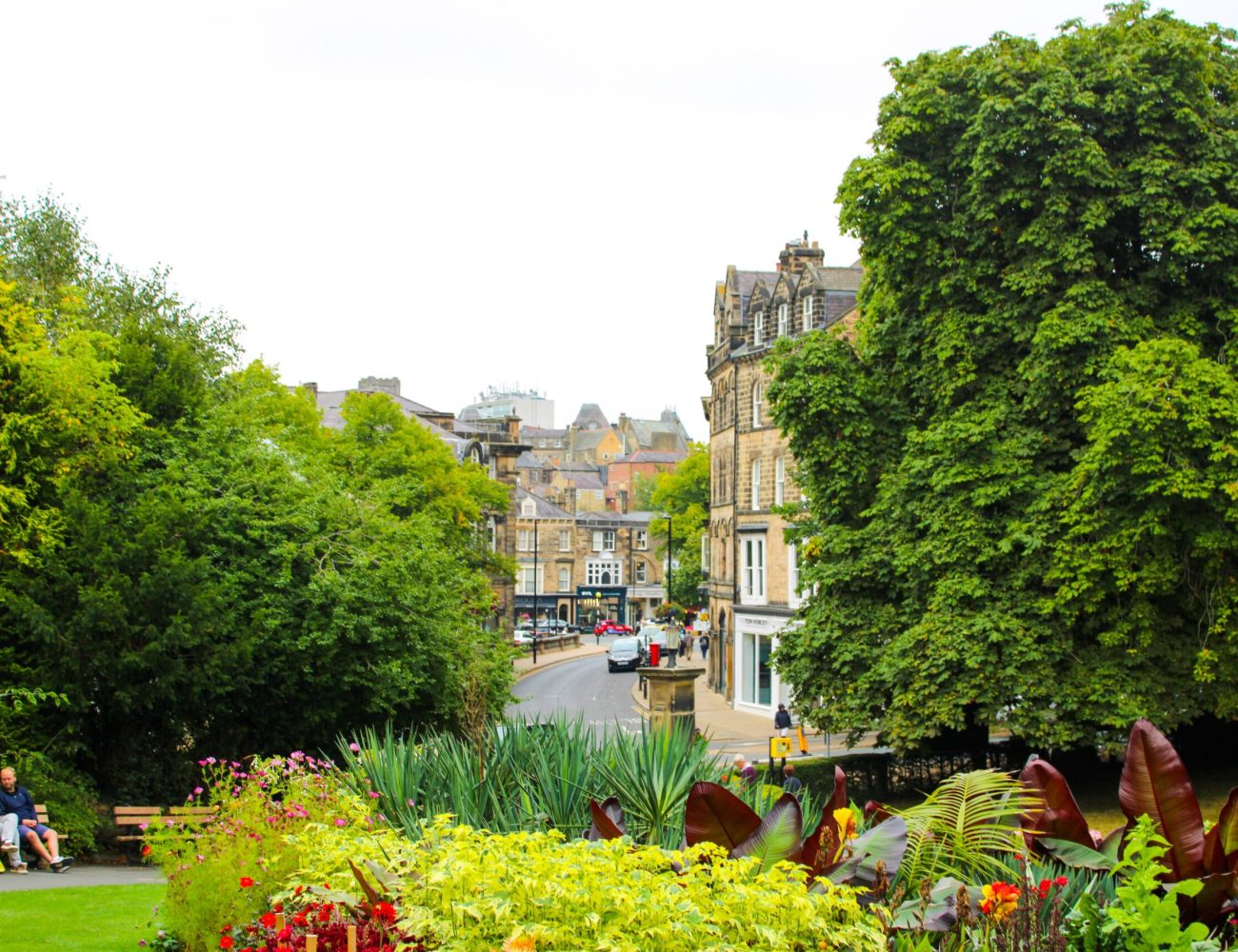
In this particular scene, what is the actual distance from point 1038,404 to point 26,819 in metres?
17.1

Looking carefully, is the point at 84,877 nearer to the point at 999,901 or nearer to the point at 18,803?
the point at 18,803

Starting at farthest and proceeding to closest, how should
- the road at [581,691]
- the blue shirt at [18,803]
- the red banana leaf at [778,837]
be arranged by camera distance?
1. the road at [581,691]
2. the blue shirt at [18,803]
3. the red banana leaf at [778,837]

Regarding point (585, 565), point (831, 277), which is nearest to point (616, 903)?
point (831, 277)

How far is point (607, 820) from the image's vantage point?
9500 millimetres

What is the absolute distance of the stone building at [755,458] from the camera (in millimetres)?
45759

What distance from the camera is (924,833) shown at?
31.0ft

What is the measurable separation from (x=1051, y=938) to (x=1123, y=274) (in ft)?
63.5

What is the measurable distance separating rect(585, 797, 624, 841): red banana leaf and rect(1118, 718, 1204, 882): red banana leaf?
3.77 m

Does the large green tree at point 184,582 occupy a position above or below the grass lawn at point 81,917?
above

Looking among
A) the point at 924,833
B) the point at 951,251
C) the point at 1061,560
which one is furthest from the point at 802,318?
the point at 924,833

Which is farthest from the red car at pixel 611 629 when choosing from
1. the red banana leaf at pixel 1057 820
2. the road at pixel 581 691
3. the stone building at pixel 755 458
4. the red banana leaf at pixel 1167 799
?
the red banana leaf at pixel 1167 799

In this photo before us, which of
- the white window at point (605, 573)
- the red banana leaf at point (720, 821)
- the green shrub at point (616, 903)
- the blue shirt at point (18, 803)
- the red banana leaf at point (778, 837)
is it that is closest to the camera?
the green shrub at point (616, 903)

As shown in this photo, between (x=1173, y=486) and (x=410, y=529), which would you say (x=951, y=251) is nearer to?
(x=1173, y=486)

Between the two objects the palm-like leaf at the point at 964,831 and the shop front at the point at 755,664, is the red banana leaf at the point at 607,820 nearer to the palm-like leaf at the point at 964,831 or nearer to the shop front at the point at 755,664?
the palm-like leaf at the point at 964,831
